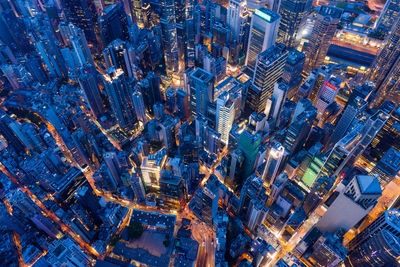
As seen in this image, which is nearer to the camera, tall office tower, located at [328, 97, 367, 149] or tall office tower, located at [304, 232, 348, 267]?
tall office tower, located at [304, 232, 348, 267]

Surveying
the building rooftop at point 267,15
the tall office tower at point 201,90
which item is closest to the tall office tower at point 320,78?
the building rooftop at point 267,15

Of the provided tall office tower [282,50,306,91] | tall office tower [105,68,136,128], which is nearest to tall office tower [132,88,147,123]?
tall office tower [105,68,136,128]

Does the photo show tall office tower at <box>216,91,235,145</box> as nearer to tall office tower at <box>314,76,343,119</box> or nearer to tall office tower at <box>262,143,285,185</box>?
tall office tower at <box>262,143,285,185</box>

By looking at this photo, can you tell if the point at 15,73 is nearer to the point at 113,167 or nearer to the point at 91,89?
the point at 91,89

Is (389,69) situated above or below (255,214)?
above

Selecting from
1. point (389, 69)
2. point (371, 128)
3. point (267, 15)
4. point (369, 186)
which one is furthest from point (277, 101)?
point (389, 69)

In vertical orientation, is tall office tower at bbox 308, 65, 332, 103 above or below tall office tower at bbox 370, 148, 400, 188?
above
